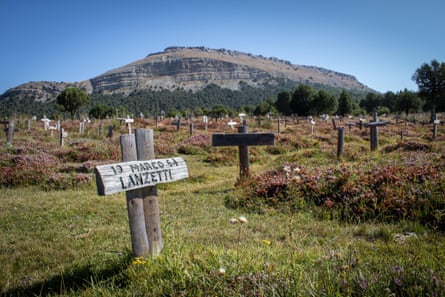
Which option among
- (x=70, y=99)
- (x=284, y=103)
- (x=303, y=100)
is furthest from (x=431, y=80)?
(x=70, y=99)

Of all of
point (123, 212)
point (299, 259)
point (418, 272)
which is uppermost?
point (418, 272)

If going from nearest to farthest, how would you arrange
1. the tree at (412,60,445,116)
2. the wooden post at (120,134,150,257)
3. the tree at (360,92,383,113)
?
the wooden post at (120,134,150,257) < the tree at (412,60,445,116) < the tree at (360,92,383,113)

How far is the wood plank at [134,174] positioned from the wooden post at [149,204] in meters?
0.15

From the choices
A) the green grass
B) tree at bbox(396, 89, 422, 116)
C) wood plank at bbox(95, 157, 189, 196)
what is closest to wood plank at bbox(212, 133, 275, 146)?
the green grass

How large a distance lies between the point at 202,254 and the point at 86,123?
115 feet

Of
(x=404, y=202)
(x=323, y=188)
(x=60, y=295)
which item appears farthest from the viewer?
(x=323, y=188)

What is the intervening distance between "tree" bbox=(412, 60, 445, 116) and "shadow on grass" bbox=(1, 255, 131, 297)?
6875 cm

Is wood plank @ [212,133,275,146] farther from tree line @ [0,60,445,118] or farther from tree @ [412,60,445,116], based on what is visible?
tree @ [412,60,445,116]

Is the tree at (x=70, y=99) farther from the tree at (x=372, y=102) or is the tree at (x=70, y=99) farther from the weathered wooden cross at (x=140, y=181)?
the tree at (x=372, y=102)

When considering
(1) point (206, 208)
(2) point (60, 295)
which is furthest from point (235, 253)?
(1) point (206, 208)

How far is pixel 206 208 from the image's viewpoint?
21.5 ft

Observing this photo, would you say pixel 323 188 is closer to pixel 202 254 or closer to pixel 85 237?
pixel 202 254

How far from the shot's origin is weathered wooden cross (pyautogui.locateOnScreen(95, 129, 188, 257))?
284 centimetres

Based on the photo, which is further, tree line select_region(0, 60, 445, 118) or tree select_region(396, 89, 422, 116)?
tree select_region(396, 89, 422, 116)
